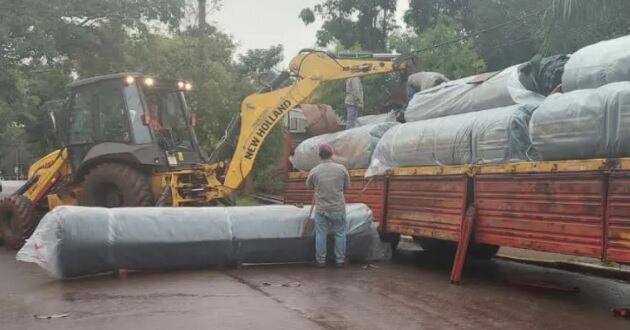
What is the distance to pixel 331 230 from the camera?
857 cm

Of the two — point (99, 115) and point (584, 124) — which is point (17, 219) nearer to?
point (99, 115)

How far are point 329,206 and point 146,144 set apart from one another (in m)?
3.17

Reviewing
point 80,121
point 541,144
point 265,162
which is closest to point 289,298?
point 541,144

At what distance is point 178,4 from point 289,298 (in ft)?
57.6

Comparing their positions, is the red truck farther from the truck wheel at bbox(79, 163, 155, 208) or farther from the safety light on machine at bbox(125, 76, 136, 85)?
the safety light on machine at bbox(125, 76, 136, 85)

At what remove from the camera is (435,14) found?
2448 cm

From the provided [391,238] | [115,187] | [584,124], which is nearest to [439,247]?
[391,238]

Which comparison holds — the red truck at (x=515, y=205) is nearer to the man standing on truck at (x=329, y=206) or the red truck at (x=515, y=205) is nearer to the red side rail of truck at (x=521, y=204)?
the red side rail of truck at (x=521, y=204)

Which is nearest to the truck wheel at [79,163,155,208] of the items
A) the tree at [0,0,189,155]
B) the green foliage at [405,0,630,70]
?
the tree at [0,0,189,155]

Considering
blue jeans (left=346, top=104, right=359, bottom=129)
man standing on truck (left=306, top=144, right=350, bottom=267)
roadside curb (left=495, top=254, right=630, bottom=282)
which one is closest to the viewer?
roadside curb (left=495, top=254, right=630, bottom=282)

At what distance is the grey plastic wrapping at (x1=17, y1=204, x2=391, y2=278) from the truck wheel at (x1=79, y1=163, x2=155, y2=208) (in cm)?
147

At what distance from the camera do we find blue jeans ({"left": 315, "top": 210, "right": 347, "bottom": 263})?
27.5 ft

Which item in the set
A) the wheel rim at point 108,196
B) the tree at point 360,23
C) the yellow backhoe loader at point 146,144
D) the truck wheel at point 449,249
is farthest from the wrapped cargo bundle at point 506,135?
the tree at point 360,23

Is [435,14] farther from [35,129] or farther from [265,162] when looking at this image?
[35,129]
